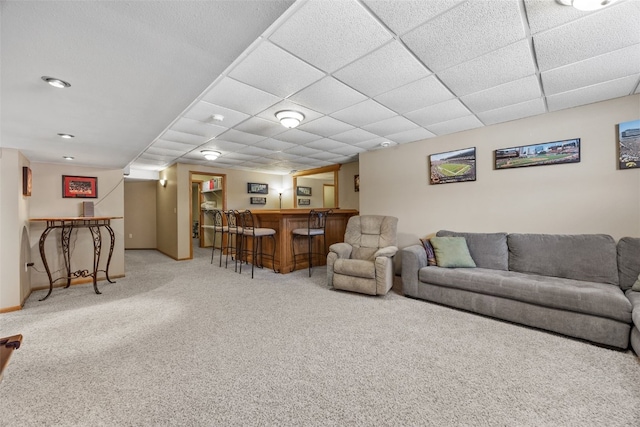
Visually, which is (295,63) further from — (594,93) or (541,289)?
(594,93)

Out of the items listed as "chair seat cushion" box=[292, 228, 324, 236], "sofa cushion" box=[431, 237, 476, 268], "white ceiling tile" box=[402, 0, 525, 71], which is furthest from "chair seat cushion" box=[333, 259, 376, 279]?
"white ceiling tile" box=[402, 0, 525, 71]

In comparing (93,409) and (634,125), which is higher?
(634,125)

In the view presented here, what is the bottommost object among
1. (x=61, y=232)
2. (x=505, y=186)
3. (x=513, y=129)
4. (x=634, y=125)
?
(x=61, y=232)

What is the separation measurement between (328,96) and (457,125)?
209cm

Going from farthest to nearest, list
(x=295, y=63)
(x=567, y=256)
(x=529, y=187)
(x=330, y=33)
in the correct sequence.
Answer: (x=529, y=187) → (x=567, y=256) → (x=295, y=63) → (x=330, y=33)

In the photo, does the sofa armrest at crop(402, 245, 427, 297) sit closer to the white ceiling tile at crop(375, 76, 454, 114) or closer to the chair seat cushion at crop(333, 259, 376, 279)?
the chair seat cushion at crop(333, 259, 376, 279)

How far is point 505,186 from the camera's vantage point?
3574mm

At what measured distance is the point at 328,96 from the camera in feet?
8.95

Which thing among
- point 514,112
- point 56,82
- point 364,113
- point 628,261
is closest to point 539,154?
point 514,112

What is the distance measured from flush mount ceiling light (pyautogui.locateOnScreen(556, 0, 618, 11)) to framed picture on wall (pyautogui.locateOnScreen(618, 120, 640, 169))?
6.52 feet

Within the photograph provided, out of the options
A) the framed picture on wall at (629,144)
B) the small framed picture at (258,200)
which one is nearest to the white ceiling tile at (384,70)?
the framed picture on wall at (629,144)

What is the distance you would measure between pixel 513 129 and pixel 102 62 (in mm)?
4374

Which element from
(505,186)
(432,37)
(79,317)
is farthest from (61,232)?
(505,186)

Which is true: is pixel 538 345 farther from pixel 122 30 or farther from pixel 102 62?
pixel 102 62
